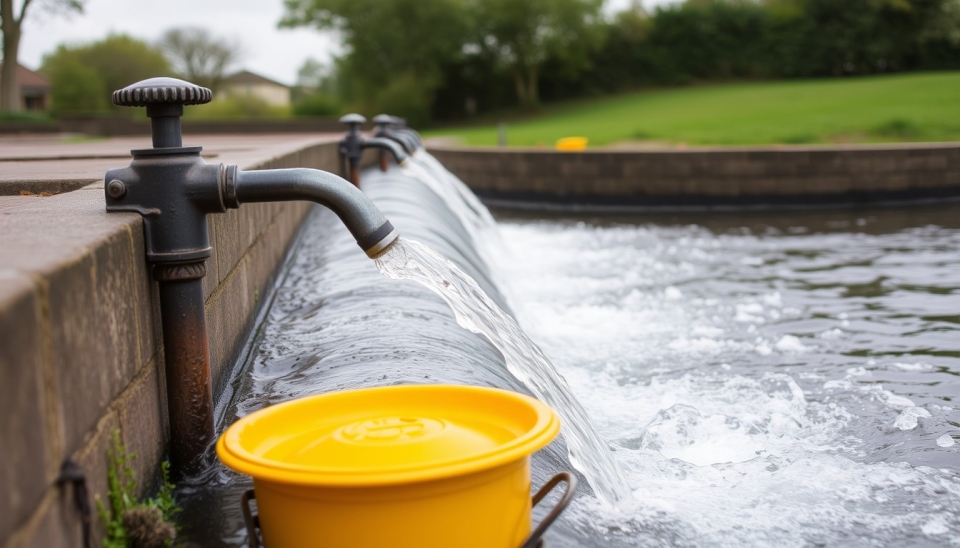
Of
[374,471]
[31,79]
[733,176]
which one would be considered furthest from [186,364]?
[31,79]

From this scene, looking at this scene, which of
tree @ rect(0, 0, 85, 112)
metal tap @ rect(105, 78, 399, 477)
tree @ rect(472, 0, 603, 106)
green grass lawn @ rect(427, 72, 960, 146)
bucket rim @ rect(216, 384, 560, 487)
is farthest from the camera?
tree @ rect(472, 0, 603, 106)

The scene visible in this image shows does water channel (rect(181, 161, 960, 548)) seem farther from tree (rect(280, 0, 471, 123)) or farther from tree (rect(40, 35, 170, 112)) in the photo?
tree (rect(40, 35, 170, 112))

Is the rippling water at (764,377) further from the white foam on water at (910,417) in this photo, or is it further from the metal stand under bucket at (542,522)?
the metal stand under bucket at (542,522)

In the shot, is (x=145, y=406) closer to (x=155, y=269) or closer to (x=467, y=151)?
(x=155, y=269)

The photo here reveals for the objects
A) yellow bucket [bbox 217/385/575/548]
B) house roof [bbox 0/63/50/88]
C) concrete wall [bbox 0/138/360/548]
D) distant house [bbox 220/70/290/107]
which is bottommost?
yellow bucket [bbox 217/385/575/548]

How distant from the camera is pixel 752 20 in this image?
48094 mm

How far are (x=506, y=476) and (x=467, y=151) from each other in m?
15.9

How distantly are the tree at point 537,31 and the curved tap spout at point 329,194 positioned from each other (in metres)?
46.0

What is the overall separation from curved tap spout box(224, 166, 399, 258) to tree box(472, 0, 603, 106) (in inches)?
1812

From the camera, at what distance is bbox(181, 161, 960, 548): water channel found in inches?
124

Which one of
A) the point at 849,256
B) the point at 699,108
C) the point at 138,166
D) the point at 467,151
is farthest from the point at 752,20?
the point at 138,166

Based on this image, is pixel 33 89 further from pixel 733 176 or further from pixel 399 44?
pixel 733 176

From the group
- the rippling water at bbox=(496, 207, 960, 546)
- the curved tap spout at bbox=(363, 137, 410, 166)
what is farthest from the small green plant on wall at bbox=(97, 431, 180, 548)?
the curved tap spout at bbox=(363, 137, 410, 166)

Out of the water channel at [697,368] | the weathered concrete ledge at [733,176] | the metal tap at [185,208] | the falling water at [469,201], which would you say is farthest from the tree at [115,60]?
the metal tap at [185,208]
